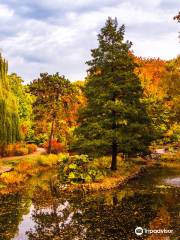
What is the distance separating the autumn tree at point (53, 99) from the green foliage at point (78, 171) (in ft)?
58.0

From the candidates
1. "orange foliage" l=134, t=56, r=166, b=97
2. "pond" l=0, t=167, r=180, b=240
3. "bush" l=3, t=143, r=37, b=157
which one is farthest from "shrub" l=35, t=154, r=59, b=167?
"orange foliage" l=134, t=56, r=166, b=97

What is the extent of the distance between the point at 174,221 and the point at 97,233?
3.74 metres

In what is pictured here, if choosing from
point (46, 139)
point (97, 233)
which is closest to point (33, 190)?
point (97, 233)

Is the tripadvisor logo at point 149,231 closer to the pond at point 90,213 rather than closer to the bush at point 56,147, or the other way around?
the pond at point 90,213

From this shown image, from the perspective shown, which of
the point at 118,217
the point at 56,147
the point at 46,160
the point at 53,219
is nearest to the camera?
the point at 118,217

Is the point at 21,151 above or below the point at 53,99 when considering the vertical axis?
below

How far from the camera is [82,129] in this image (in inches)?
1200

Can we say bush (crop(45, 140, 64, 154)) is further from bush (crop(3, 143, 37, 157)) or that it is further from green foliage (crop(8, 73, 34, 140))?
green foliage (crop(8, 73, 34, 140))

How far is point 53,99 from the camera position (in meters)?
47.4

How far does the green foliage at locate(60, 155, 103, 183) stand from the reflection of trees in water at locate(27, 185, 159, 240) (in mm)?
3359

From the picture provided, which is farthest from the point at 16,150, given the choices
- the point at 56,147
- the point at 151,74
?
the point at 151,74

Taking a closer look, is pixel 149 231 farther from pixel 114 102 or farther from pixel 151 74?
pixel 151 74

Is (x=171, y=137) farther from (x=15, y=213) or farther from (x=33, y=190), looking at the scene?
(x=15, y=213)

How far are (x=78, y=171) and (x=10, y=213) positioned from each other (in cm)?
812
